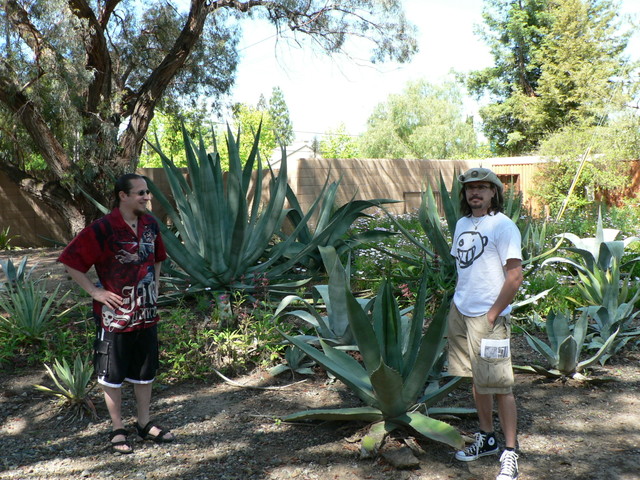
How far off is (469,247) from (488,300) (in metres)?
0.26

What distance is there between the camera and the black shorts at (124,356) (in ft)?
10.2

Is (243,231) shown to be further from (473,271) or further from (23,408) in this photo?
(473,271)

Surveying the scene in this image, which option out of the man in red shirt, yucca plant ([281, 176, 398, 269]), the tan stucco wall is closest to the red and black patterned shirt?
the man in red shirt

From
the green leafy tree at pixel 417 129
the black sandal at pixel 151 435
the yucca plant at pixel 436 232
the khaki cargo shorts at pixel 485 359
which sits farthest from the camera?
the green leafy tree at pixel 417 129

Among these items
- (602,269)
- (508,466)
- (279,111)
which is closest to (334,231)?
(602,269)

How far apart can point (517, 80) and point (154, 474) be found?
32.0 metres

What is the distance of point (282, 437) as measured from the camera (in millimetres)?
3232

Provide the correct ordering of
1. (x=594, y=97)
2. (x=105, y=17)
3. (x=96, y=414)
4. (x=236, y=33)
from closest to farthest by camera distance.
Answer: (x=96, y=414), (x=105, y=17), (x=236, y=33), (x=594, y=97)

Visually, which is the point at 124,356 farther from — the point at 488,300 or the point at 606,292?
the point at 606,292

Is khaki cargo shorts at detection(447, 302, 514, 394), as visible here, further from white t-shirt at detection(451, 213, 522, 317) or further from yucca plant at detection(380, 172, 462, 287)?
yucca plant at detection(380, 172, 462, 287)

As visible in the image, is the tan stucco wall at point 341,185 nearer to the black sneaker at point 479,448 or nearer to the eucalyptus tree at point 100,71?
the eucalyptus tree at point 100,71

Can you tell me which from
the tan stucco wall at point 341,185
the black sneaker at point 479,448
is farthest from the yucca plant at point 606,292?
the tan stucco wall at point 341,185

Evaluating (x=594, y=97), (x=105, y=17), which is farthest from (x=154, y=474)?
(x=594, y=97)

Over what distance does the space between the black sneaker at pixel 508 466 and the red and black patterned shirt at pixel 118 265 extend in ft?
6.21
